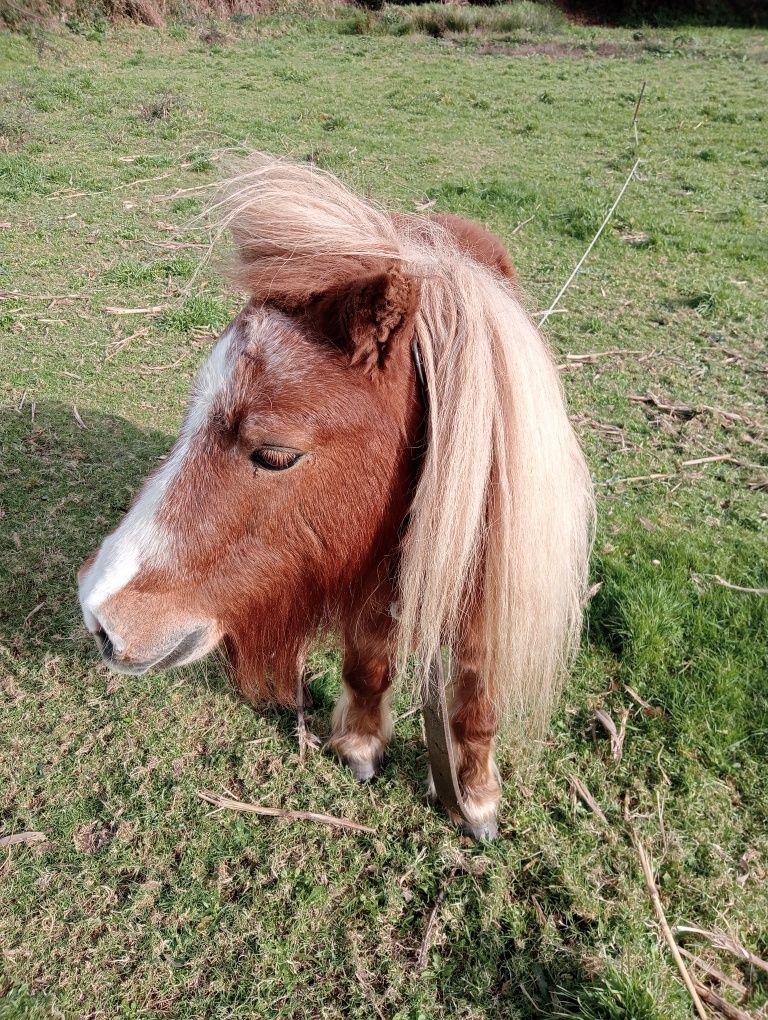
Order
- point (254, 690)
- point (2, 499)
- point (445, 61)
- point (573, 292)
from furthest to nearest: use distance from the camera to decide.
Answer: point (445, 61), point (573, 292), point (2, 499), point (254, 690)

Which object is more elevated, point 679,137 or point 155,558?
point 679,137

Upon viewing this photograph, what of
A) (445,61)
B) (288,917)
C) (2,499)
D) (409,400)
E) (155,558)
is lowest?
(288,917)

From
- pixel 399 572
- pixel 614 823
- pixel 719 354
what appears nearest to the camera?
pixel 399 572

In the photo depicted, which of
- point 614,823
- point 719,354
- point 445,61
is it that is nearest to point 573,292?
point 719,354

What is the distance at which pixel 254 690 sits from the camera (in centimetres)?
228

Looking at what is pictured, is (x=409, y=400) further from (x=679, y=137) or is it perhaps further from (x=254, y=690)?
(x=679, y=137)

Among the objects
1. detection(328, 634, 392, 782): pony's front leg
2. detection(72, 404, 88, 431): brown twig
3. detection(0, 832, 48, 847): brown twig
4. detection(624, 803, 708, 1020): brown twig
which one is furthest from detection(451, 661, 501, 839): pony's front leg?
detection(72, 404, 88, 431): brown twig

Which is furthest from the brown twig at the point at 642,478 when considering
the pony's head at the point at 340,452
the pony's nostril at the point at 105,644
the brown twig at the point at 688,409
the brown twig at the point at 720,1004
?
the pony's nostril at the point at 105,644

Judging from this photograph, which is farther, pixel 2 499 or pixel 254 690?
pixel 2 499

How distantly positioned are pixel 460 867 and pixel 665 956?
2.32 feet

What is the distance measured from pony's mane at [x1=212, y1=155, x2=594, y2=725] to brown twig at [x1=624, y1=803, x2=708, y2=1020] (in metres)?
1.11

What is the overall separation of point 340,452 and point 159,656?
2.32 feet

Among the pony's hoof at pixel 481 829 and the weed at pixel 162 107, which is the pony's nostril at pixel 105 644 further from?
the weed at pixel 162 107

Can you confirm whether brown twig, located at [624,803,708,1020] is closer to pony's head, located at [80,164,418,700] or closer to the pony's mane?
the pony's mane
